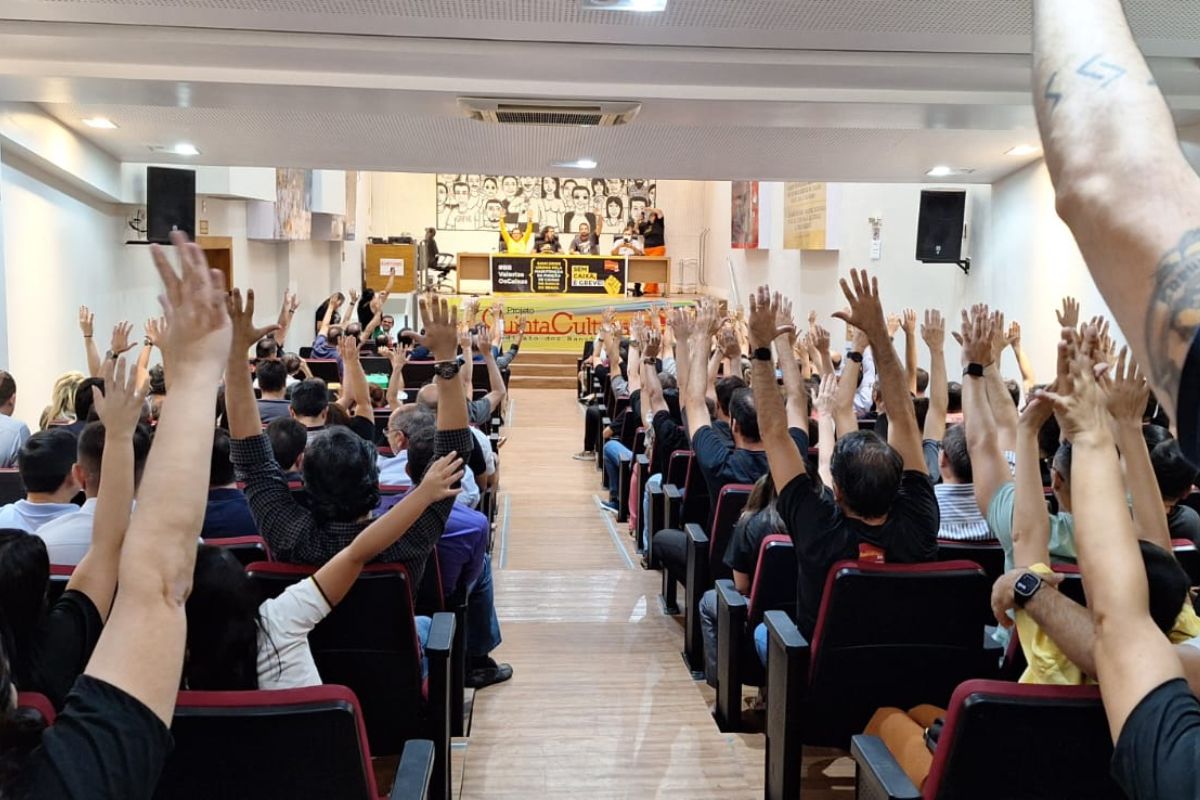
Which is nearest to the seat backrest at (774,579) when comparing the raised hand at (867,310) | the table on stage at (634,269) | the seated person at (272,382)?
the raised hand at (867,310)

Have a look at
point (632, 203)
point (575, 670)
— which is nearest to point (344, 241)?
point (632, 203)

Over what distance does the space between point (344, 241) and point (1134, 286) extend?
15811 mm

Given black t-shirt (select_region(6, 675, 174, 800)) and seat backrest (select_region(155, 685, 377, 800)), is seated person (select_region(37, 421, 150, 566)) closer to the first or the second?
seat backrest (select_region(155, 685, 377, 800))

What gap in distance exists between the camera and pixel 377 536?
81.6 inches

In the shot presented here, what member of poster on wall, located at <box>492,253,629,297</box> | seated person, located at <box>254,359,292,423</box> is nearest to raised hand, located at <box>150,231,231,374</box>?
seated person, located at <box>254,359,292,423</box>

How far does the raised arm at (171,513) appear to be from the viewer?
0.99 meters

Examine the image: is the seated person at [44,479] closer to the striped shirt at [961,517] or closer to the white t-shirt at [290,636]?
the white t-shirt at [290,636]

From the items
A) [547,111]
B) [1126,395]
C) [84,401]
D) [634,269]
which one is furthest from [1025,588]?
[634,269]

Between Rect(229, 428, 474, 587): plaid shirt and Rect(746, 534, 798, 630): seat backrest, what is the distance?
99 cm

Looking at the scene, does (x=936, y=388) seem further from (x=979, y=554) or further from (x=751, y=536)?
(x=751, y=536)

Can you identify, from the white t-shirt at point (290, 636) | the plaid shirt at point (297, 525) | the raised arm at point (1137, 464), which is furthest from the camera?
the plaid shirt at point (297, 525)

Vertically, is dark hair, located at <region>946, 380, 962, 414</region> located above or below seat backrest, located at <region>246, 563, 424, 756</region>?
above

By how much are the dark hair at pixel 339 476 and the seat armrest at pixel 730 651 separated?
120 cm

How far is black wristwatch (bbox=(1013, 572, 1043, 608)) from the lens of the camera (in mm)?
1614
